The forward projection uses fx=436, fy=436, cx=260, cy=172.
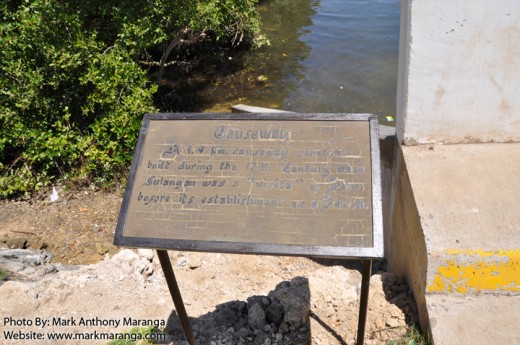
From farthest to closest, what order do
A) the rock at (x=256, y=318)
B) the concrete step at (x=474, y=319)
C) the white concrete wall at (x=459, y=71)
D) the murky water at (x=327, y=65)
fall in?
the murky water at (x=327, y=65)
the rock at (x=256, y=318)
the white concrete wall at (x=459, y=71)
the concrete step at (x=474, y=319)

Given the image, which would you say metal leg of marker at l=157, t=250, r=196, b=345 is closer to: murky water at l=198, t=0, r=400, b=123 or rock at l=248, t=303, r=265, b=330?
rock at l=248, t=303, r=265, b=330

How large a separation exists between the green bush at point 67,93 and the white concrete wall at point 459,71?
3.26 metres

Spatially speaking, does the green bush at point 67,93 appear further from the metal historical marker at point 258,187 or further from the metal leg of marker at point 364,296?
the metal leg of marker at point 364,296

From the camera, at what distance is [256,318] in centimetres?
296

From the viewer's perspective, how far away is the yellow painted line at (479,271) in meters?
2.27

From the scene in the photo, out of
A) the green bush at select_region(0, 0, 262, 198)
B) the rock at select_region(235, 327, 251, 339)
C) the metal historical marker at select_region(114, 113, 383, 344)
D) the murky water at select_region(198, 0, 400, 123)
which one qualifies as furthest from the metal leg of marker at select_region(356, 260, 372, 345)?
the murky water at select_region(198, 0, 400, 123)

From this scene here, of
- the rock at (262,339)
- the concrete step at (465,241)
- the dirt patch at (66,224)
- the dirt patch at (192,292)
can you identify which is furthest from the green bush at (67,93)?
the concrete step at (465,241)

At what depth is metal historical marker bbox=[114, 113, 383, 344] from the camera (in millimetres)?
2006

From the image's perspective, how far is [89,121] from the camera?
542cm

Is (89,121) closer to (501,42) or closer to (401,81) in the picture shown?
(401,81)

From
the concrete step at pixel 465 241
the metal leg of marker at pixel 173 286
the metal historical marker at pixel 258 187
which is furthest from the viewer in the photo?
the metal leg of marker at pixel 173 286

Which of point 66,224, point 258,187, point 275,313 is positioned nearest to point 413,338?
point 275,313

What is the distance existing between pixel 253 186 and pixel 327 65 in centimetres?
743

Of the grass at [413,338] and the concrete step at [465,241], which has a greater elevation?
the concrete step at [465,241]
